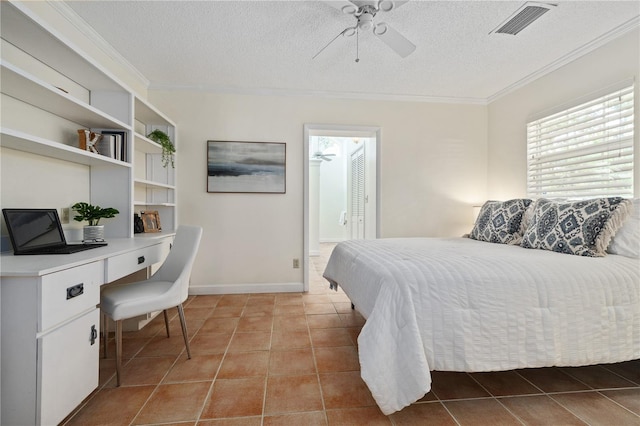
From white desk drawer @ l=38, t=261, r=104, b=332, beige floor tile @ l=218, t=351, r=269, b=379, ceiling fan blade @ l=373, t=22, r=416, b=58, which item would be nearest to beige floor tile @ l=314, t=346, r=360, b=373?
beige floor tile @ l=218, t=351, r=269, b=379

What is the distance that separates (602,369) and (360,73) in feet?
10.3

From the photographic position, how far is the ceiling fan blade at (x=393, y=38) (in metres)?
2.00

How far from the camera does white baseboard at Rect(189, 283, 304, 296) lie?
11.4 feet

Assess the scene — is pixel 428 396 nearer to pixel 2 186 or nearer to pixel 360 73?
pixel 2 186

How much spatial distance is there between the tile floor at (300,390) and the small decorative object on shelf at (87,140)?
1513mm

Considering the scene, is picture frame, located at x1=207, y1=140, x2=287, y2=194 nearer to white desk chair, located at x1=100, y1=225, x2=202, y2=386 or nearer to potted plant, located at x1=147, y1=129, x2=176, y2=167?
potted plant, located at x1=147, y1=129, x2=176, y2=167

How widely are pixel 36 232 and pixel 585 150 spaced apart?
4.22m

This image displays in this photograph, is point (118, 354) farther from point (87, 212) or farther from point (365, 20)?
point (365, 20)

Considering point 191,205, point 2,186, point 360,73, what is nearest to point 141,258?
point 2,186

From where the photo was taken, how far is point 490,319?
1460mm

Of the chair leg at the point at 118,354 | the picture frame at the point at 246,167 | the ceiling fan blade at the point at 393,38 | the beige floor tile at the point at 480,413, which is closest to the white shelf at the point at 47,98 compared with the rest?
the picture frame at the point at 246,167

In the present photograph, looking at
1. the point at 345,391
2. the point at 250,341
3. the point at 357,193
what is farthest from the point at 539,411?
the point at 357,193

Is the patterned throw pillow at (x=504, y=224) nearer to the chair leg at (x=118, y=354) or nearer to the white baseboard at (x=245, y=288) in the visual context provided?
the white baseboard at (x=245, y=288)

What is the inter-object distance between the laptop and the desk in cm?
12
